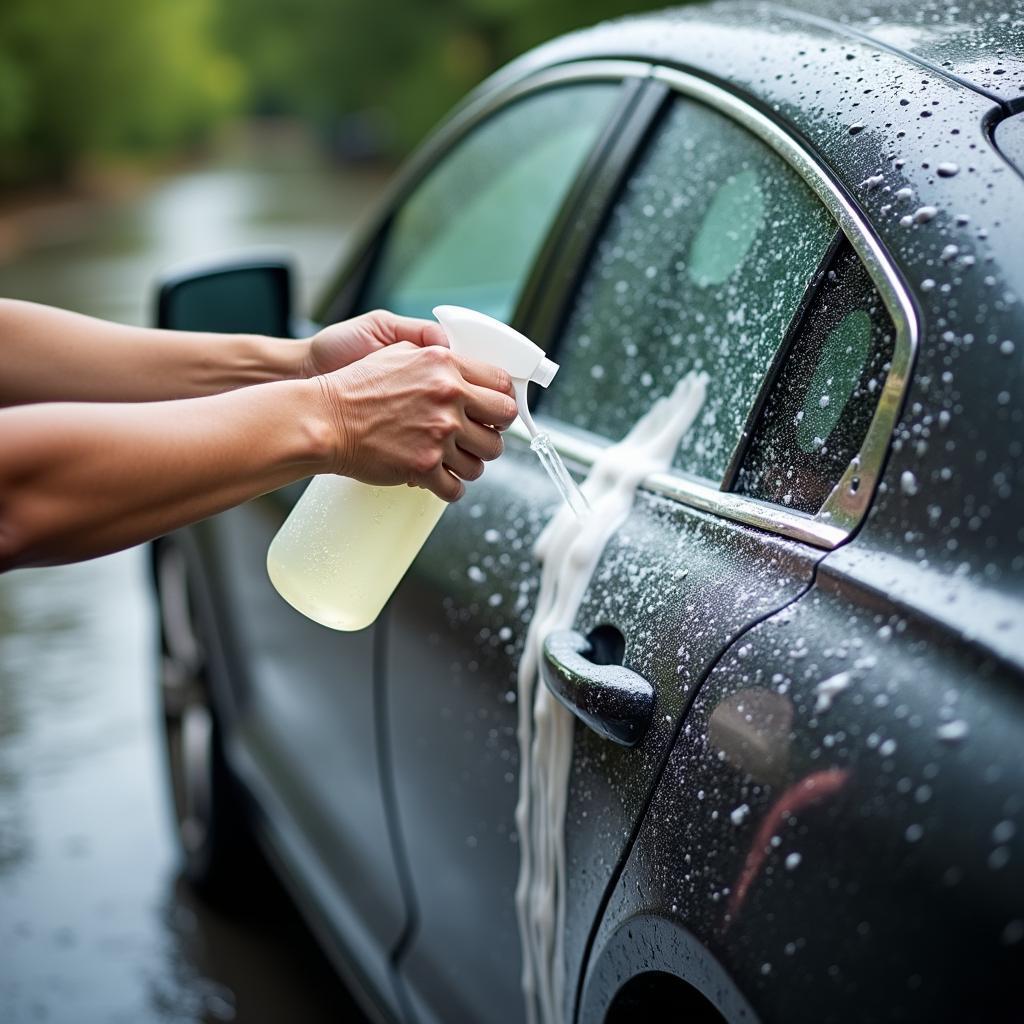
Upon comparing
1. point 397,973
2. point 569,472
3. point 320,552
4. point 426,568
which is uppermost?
point 569,472

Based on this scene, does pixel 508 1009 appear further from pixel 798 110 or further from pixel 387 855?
pixel 798 110

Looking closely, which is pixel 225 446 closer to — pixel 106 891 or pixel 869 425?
pixel 869 425

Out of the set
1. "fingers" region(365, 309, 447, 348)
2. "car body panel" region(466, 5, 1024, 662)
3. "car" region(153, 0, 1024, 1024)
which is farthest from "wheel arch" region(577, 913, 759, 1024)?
"fingers" region(365, 309, 447, 348)

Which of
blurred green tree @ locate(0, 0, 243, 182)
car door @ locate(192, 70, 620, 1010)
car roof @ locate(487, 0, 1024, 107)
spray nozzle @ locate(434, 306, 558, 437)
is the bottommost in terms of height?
blurred green tree @ locate(0, 0, 243, 182)

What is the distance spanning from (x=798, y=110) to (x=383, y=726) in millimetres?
1188

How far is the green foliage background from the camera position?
30.5m

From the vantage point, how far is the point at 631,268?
6.95 ft

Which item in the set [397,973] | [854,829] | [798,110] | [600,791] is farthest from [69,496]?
[397,973]

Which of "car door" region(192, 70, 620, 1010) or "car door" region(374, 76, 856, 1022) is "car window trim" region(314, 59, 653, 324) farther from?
"car door" region(374, 76, 856, 1022)

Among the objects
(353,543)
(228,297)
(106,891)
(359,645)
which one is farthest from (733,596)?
(106,891)

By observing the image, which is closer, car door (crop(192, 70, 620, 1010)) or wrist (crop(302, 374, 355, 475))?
wrist (crop(302, 374, 355, 475))

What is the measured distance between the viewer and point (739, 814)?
4.58 feet

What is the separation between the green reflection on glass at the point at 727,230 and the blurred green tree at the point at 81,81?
1065 inches

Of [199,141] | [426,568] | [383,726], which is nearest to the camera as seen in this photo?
[426,568]
